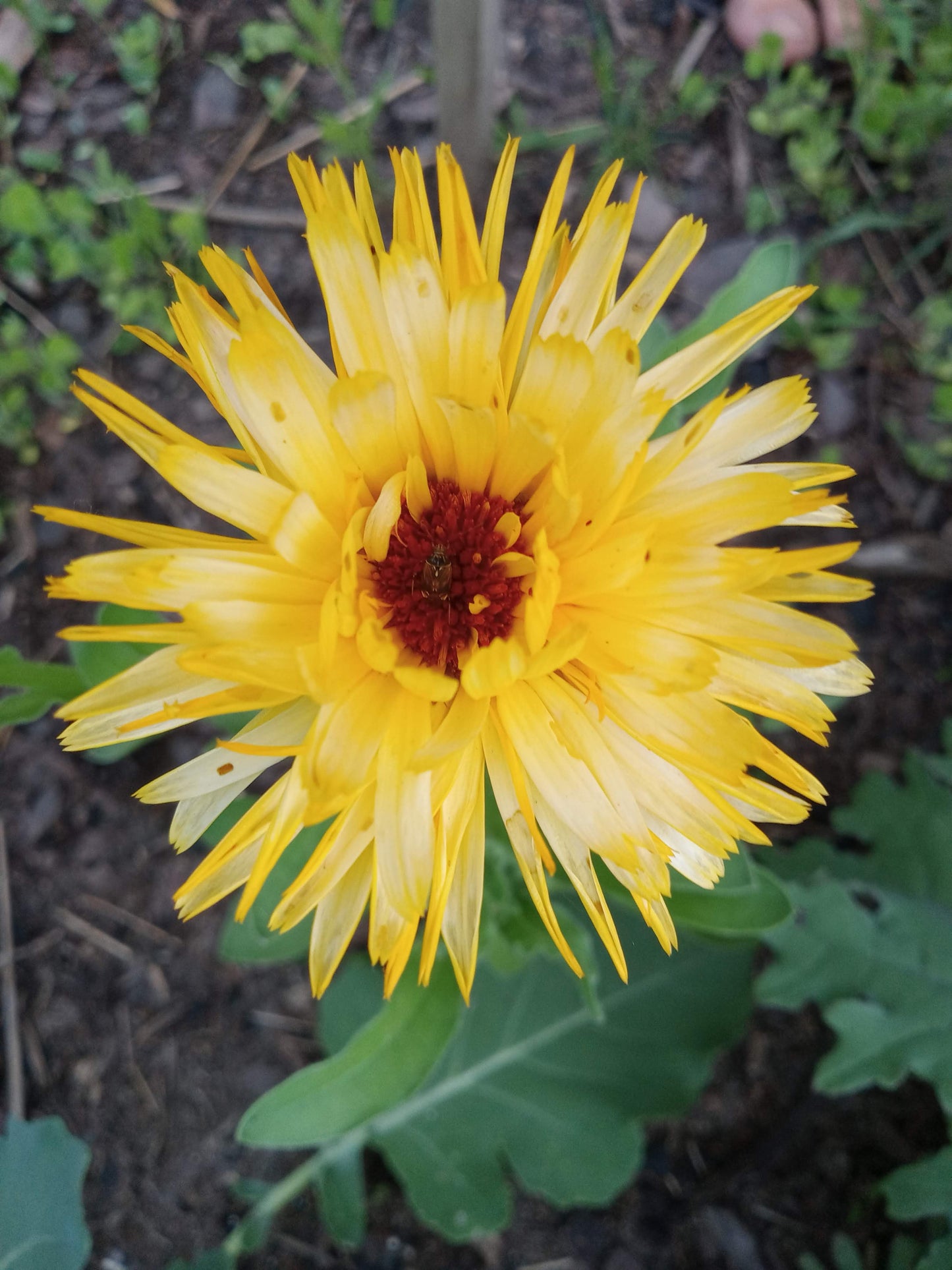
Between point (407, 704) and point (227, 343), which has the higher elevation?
point (227, 343)

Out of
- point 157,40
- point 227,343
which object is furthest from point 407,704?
point 157,40

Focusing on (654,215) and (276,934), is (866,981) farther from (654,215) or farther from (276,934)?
(654,215)

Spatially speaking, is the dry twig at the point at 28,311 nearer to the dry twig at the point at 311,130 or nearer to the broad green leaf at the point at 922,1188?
the dry twig at the point at 311,130

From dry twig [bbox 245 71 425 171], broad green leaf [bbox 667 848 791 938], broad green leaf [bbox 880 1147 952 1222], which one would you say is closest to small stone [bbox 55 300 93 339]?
dry twig [bbox 245 71 425 171]

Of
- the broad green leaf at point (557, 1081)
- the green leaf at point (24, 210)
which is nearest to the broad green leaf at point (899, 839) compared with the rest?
the broad green leaf at point (557, 1081)

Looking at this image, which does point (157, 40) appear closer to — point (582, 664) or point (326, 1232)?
point (582, 664)

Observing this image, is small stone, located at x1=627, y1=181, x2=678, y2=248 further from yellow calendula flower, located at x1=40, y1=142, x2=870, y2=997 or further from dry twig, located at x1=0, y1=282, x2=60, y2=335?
dry twig, located at x1=0, y1=282, x2=60, y2=335

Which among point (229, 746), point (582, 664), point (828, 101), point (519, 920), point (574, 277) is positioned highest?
point (828, 101)
